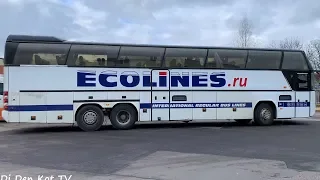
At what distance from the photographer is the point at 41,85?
14984 millimetres

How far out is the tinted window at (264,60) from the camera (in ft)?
56.4

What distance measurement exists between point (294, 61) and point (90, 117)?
963cm

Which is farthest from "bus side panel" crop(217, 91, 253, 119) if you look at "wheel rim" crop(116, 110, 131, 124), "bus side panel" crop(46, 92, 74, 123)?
"bus side panel" crop(46, 92, 74, 123)

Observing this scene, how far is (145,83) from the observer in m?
16.1

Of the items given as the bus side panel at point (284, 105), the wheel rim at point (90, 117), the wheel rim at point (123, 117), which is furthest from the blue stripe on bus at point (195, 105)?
the wheel rim at point (90, 117)

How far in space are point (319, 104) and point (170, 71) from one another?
75.0 ft

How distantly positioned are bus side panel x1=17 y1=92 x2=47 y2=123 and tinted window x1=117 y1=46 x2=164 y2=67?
3391 mm

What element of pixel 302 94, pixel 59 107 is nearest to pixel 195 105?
pixel 302 94

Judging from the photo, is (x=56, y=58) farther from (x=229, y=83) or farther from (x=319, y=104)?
(x=319, y=104)

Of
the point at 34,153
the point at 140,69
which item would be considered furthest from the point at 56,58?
the point at 34,153

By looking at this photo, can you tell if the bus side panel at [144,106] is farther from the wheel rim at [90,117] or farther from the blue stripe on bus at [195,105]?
the wheel rim at [90,117]

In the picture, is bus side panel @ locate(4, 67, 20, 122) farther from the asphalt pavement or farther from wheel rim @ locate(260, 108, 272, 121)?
wheel rim @ locate(260, 108, 272, 121)

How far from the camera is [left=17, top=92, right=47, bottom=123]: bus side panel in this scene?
14.8 meters

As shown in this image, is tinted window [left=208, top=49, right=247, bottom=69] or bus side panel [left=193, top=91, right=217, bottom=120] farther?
tinted window [left=208, top=49, right=247, bottom=69]
